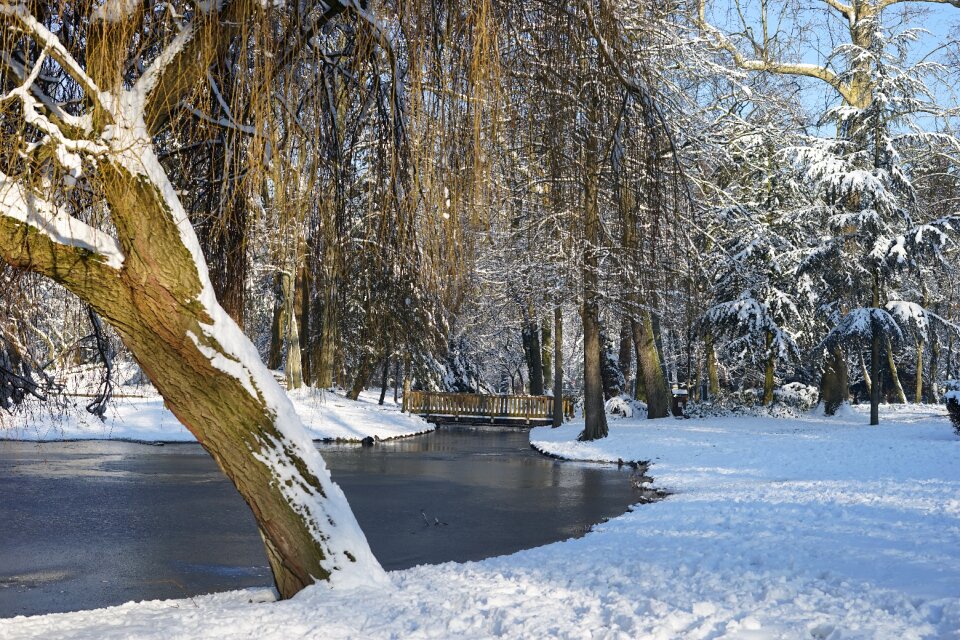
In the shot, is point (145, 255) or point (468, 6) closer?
point (468, 6)

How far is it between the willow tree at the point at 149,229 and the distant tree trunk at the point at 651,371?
76.0ft

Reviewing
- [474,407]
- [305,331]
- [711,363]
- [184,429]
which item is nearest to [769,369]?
[711,363]

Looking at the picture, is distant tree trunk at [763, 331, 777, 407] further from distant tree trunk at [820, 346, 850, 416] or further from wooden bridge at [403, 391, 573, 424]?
wooden bridge at [403, 391, 573, 424]

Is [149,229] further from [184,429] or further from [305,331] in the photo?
[305,331]

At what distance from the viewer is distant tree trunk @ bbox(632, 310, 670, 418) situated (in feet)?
94.7

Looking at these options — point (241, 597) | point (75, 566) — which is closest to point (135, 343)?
point (241, 597)

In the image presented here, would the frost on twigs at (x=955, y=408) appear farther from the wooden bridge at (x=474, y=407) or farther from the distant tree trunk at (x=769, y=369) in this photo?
the wooden bridge at (x=474, y=407)

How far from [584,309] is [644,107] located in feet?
58.4

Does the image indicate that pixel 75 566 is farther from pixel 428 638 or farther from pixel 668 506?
pixel 668 506

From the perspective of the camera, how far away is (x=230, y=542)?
11.3 metres

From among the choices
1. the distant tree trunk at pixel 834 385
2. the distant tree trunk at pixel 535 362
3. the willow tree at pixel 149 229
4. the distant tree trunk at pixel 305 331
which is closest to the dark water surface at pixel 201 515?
the willow tree at pixel 149 229

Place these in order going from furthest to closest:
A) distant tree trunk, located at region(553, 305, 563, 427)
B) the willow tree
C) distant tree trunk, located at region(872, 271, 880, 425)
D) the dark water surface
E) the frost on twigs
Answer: distant tree trunk, located at region(553, 305, 563, 427) → distant tree trunk, located at region(872, 271, 880, 425) → the frost on twigs → the dark water surface → the willow tree

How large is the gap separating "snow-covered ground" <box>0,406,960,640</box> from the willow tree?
67cm

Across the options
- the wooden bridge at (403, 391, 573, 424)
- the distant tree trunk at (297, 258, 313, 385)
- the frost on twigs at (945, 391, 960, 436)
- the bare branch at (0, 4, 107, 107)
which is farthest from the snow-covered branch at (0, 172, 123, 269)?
the wooden bridge at (403, 391, 573, 424)
